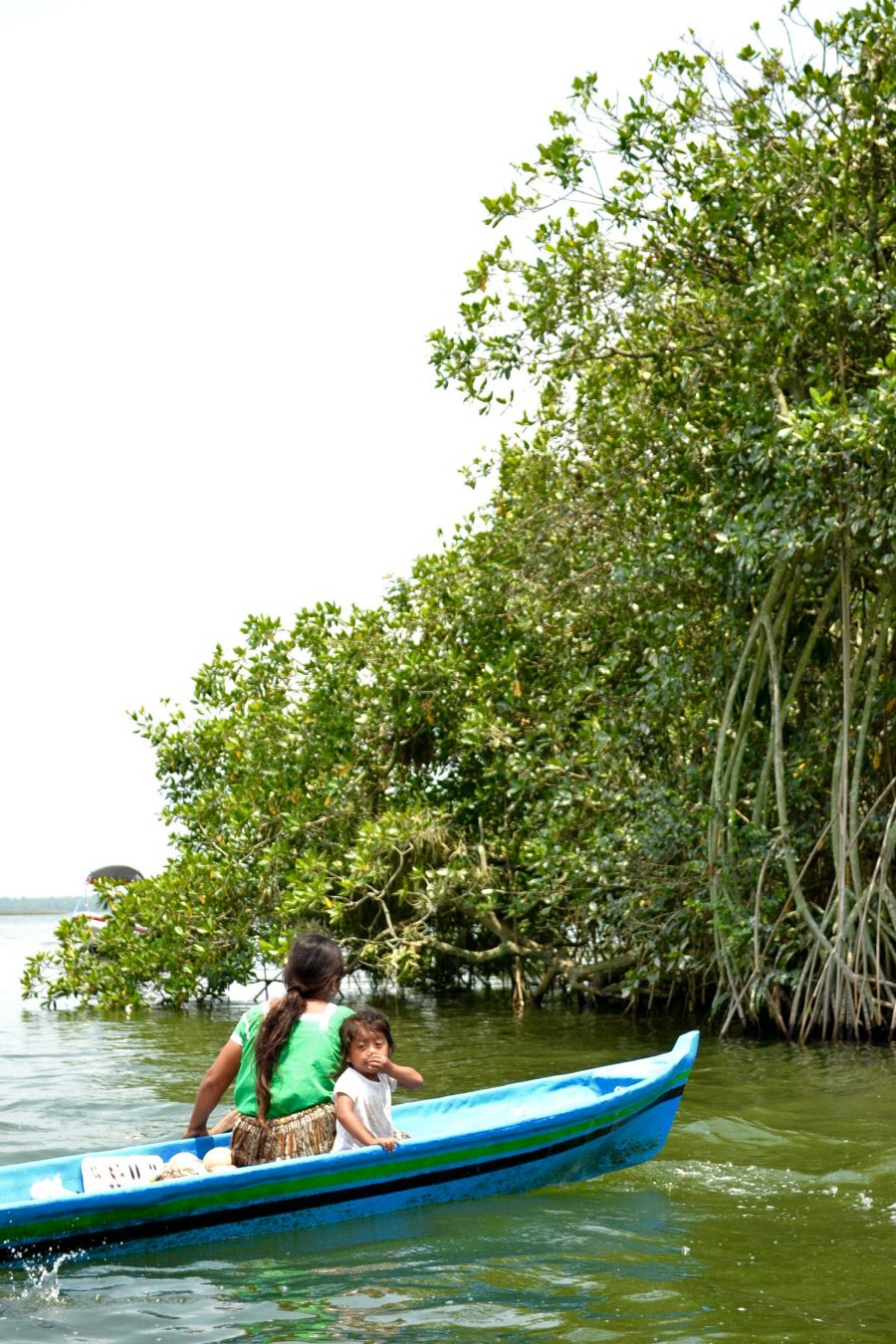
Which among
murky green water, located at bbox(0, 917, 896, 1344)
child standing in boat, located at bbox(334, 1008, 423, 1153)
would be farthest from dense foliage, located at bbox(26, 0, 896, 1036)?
child standing in boat, located at bbox(334, 1008, 423, 1153)

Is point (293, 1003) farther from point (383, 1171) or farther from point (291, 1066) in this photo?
point (383, 1171)

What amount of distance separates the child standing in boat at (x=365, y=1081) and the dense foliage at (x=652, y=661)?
500 cm

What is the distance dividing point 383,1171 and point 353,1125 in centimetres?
22

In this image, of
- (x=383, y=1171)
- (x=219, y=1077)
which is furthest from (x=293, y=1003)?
(x=383, y=1171)

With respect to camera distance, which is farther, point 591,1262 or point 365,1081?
point 365,1081

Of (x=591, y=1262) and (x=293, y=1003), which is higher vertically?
(x=293, y=1003)

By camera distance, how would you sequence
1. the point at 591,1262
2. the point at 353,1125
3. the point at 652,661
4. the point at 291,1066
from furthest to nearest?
1. the point at 652,661
2. the point at 291,1066
3. the point at 353,1125
4. the point at 591,1262

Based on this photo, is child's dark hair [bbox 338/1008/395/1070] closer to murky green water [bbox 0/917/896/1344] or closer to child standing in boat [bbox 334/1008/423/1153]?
child standing in boat [bbox 334/1008/423/1153]

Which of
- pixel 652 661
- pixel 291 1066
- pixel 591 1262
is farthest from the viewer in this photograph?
pixel 652 661

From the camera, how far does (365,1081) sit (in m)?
5.92

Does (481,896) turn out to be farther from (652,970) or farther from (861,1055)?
Answer: (861,1055)

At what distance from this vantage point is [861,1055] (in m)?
10.1

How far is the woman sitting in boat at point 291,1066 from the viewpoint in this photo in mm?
5824

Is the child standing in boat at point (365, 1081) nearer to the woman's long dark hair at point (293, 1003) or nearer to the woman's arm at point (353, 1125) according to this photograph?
A: the woman's arm at point (353, 1125)
